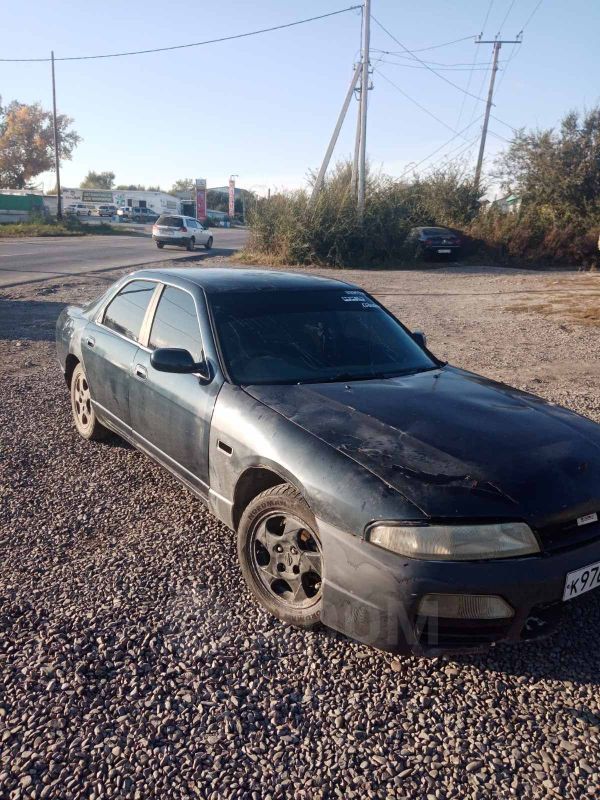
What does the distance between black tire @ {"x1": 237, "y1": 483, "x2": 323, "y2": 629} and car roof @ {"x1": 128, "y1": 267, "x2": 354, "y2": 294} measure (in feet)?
5.09

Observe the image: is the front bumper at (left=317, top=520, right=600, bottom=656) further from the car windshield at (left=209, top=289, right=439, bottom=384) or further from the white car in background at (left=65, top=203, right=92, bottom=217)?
the white car in background at (left=65, top=203, right=92, bottom=217)

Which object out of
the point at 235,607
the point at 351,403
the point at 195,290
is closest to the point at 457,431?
the point at 351,403

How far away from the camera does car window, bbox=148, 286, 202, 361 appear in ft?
12.2

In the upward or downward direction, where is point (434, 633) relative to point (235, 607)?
upward

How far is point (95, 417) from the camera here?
16.0 ft

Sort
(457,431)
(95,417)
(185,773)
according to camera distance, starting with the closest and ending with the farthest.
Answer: (185,773), (457,431), (95,417)

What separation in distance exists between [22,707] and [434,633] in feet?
5.02

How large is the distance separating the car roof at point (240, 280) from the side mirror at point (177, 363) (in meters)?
0.60

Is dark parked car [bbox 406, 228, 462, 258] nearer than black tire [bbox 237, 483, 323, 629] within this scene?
No

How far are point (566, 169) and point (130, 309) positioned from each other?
28916 millimetres

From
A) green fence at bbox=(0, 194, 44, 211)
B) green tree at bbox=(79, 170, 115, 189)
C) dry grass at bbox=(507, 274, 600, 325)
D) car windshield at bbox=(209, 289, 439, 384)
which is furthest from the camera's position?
green tree at bbox=(79, 170, 115, 189)

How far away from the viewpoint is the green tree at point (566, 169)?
28094 mm

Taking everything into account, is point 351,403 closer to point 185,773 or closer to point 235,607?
point 235,607

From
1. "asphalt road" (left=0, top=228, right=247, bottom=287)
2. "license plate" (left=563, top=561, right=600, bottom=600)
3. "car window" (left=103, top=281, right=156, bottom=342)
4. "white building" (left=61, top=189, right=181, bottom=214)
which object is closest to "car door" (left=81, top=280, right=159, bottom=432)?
"car window" (left=103, top=281, right=156, bottom=342)
